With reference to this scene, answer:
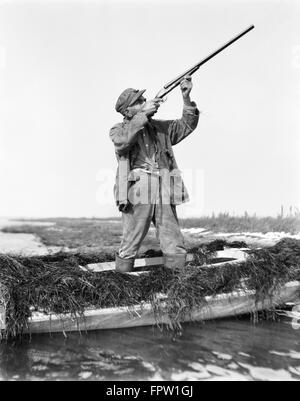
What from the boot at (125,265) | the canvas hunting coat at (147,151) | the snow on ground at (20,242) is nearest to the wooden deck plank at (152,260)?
the boot at (125,265)

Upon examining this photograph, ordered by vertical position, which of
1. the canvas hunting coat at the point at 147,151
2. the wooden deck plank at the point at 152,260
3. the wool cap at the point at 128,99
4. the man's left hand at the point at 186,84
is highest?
the man's left hand at the point at 186,84

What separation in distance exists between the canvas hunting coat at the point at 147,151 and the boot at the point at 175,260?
66cm

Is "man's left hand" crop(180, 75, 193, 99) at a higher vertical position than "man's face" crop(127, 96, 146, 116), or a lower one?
higher

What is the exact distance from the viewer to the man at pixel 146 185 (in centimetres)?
636

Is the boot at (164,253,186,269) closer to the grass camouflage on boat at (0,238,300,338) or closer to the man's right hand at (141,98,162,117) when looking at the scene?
the grass camouflage on boat at (0,238,300,338)

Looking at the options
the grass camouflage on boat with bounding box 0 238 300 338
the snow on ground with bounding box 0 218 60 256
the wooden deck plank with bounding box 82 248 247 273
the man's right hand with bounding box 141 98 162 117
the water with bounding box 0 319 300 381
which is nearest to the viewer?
the water with bounding box 0 319 300 381

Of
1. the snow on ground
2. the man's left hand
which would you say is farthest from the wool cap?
the snow on ground

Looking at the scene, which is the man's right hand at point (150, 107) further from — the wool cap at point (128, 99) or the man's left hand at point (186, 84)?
the man's left hand at point (186, 84)

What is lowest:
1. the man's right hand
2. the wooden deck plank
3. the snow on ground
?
the snow on ground

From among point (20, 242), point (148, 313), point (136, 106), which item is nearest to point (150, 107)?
point (136, 106)

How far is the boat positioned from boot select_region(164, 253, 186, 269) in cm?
47

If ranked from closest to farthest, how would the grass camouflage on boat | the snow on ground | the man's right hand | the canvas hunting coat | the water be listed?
1. the water
2. the grass camouflage on boat
3. the man's right hand
4. the canvas hunting coat
5. the snow on ground

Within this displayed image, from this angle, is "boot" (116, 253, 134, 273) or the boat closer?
the boat

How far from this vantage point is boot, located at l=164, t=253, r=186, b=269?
6359mm
